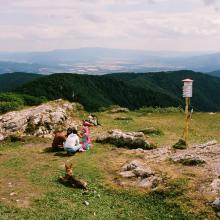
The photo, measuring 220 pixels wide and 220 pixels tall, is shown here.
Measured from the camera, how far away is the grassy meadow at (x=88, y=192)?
65.7ft

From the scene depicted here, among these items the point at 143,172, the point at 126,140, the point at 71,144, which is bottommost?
the point at 143,172

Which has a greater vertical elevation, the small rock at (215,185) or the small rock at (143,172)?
the small rock at (215,185)

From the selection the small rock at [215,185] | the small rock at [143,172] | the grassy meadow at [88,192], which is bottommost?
the grassy meadow at [88,192]

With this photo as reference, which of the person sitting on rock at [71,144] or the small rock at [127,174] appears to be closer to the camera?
the small rock at [127,174]

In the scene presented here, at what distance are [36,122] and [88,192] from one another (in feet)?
60.8

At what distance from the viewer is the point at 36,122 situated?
40.4 meters

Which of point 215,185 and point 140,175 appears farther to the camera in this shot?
point 140,175

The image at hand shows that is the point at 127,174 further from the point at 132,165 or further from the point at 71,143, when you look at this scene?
the point at 71,143

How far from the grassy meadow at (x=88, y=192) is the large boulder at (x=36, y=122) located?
539 centimetres

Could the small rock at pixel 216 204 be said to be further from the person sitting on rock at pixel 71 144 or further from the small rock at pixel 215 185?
the person sitting on rock at pixel 71 144

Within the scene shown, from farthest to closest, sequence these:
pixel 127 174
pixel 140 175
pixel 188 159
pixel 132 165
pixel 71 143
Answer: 1. pixel 71 143
2. pixel 188 159
3. pixel 132 165
4. pixel 127 174
5. pixel 140 175

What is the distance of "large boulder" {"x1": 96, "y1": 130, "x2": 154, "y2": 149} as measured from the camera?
1363 inches

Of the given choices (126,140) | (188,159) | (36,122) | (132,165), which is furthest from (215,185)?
(36,122)

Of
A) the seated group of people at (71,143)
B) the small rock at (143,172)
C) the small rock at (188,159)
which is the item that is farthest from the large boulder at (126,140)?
the small rock at (143,172)
